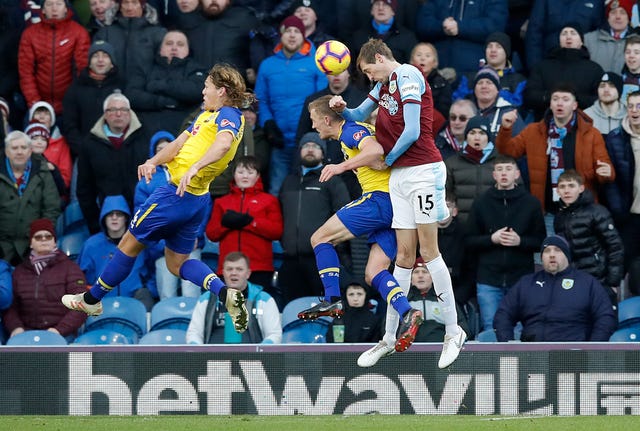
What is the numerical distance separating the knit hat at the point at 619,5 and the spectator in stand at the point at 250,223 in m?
4.26

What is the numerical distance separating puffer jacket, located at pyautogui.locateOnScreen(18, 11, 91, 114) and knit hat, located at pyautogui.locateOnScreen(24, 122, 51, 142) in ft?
2.27

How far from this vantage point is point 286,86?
51.3 ft

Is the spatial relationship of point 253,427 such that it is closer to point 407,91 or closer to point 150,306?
point 407,91

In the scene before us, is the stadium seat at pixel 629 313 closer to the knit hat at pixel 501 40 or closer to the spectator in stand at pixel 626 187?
the spectator in stand at pixel 626 187

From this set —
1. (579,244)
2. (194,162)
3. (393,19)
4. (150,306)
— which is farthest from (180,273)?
(393,19)

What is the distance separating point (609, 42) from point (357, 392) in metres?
5.53

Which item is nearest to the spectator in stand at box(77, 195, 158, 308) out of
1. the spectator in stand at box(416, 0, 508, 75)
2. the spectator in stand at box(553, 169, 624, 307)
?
the spectator in stand at box(416, 0, 508, 75)

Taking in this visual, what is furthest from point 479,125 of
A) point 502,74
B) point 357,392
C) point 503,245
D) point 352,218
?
point 352,218

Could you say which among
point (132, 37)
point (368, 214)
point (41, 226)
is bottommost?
point (41, 226)

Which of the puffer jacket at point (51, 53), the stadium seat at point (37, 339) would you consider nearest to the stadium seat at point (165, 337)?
Result: the stadium seat at point (37, 339)

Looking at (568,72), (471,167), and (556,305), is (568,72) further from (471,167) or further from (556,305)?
(556,305)

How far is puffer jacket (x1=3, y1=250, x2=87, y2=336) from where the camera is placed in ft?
46.9

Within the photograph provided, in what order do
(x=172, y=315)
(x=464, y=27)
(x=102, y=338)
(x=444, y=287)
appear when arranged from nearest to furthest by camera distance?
1. (x=444, y=287)
2. (x=102, y=338)
3. (x=172, y=315)
4. (x=464, y=27)

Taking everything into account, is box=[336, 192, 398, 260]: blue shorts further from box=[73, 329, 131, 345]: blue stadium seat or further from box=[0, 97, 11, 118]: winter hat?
box=[0, 97, 11, 118]: winter hat
